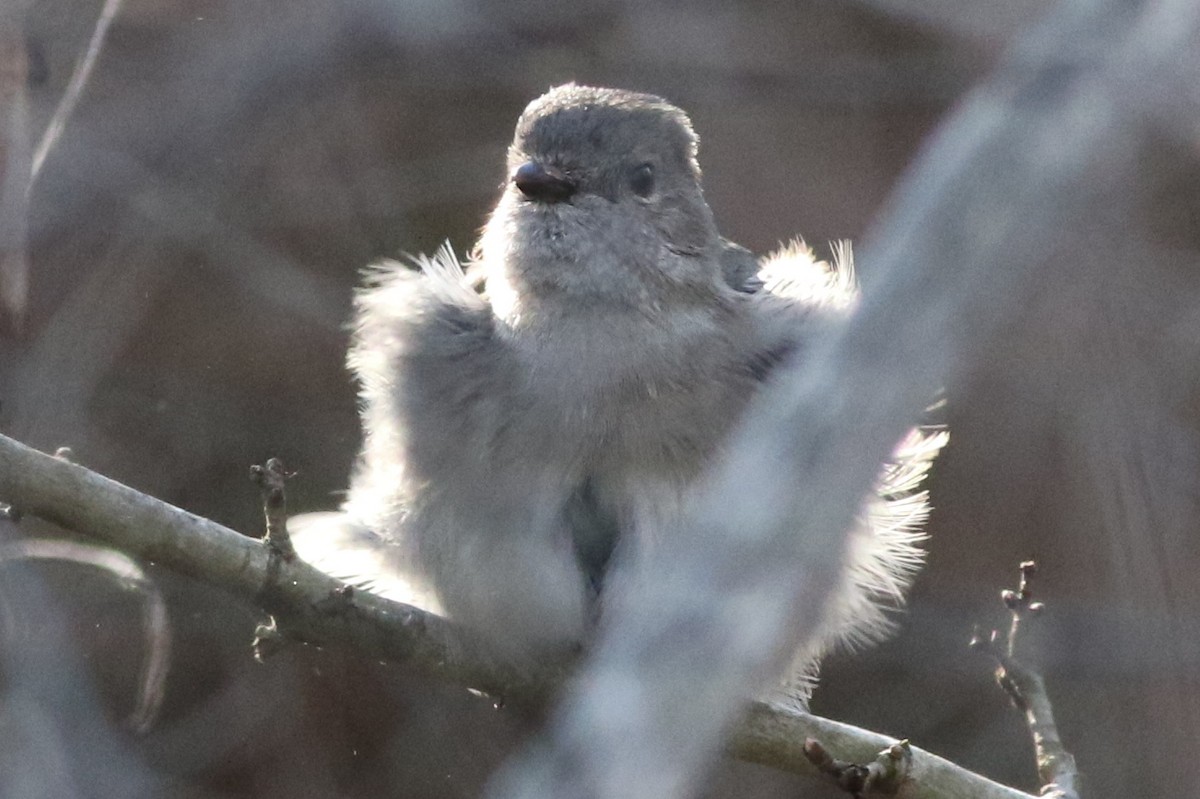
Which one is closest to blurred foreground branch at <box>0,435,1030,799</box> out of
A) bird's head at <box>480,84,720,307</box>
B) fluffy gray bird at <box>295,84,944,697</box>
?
fluffy gray bird at <box>295,84,944,697</box>

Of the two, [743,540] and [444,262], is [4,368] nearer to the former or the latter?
[444,262]

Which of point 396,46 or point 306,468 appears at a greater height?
point 396,46

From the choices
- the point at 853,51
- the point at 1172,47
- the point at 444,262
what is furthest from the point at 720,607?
the point at 853,51

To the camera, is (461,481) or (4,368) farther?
(4,368)

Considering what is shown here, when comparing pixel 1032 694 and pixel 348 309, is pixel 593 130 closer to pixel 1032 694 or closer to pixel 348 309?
pixel 1032 694

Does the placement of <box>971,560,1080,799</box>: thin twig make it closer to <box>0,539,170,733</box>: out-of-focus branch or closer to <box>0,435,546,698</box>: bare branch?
<box>0,435,546,698</box>: bare branch

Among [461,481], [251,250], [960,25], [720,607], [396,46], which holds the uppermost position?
[396,46]
